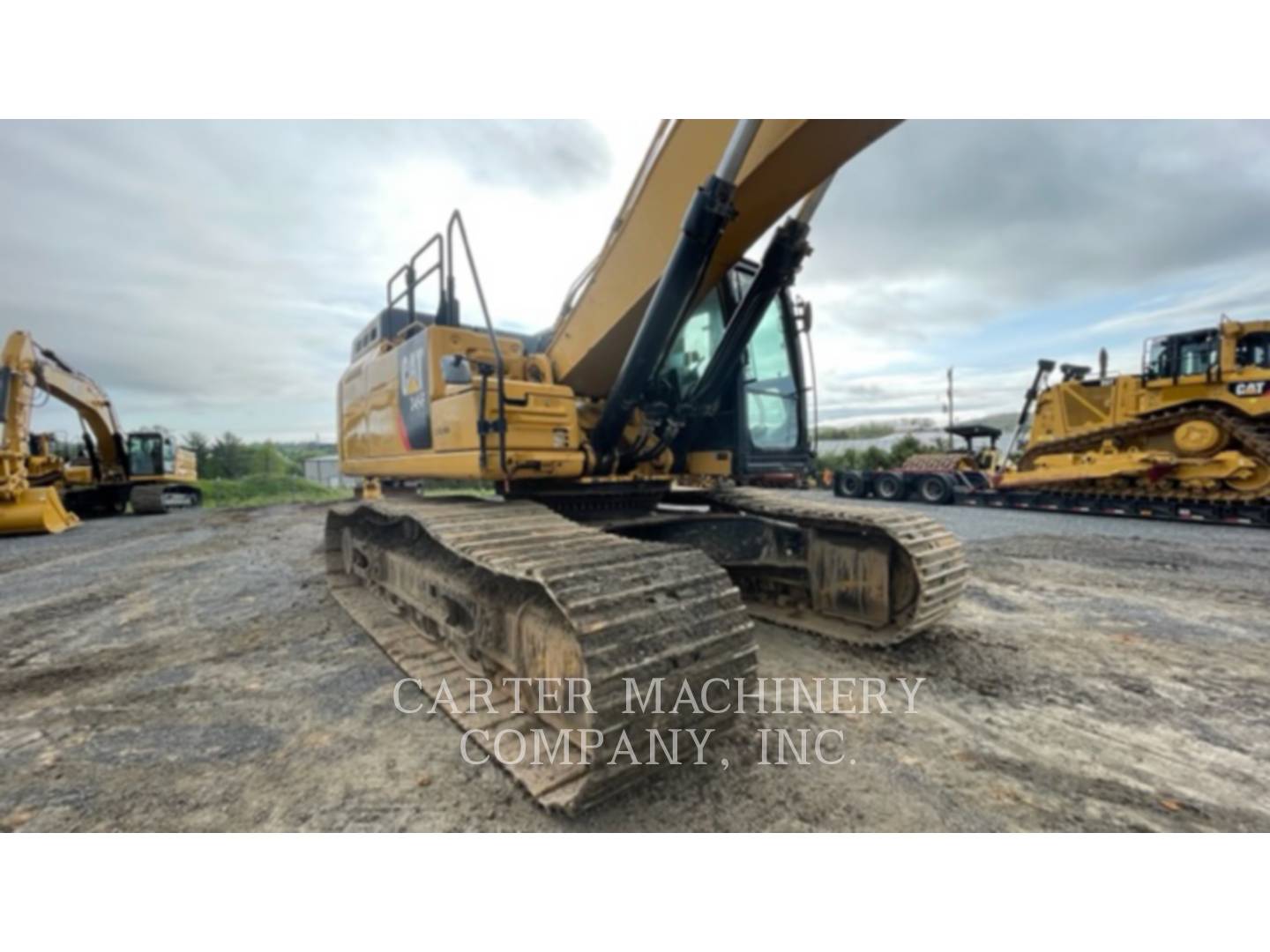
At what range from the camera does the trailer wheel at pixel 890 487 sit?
49.1 feet

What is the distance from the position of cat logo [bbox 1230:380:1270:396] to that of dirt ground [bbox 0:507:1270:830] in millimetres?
7388

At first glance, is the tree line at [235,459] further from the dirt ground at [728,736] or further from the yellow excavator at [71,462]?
the dirt ground at [728,736]

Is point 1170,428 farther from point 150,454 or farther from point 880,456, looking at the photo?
point 150,454

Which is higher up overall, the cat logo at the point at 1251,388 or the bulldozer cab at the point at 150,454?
the cat logo at the point at 1251,388

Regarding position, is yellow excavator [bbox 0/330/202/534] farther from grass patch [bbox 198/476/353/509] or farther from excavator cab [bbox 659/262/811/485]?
excavator cab [bbox 659/262/811/485]

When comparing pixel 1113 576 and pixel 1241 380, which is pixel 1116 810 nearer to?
pixel 1113 576

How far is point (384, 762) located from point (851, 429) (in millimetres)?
35438

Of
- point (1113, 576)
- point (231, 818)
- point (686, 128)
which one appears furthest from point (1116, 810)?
point (1113, 576)

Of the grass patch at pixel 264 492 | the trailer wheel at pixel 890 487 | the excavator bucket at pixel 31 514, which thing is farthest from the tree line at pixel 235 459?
the trailer wheel at pixel 890 487

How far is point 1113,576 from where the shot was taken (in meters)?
5.87

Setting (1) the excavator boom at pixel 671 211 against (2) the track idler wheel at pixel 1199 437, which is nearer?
(1) the excavator boom at pixel 671 211

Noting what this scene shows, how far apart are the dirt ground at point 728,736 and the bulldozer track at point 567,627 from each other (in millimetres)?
191


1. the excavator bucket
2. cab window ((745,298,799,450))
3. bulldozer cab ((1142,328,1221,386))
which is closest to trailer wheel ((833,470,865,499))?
bulldozer cab ((1142,328,1221,386))

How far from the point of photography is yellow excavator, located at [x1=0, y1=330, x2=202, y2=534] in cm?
1072
